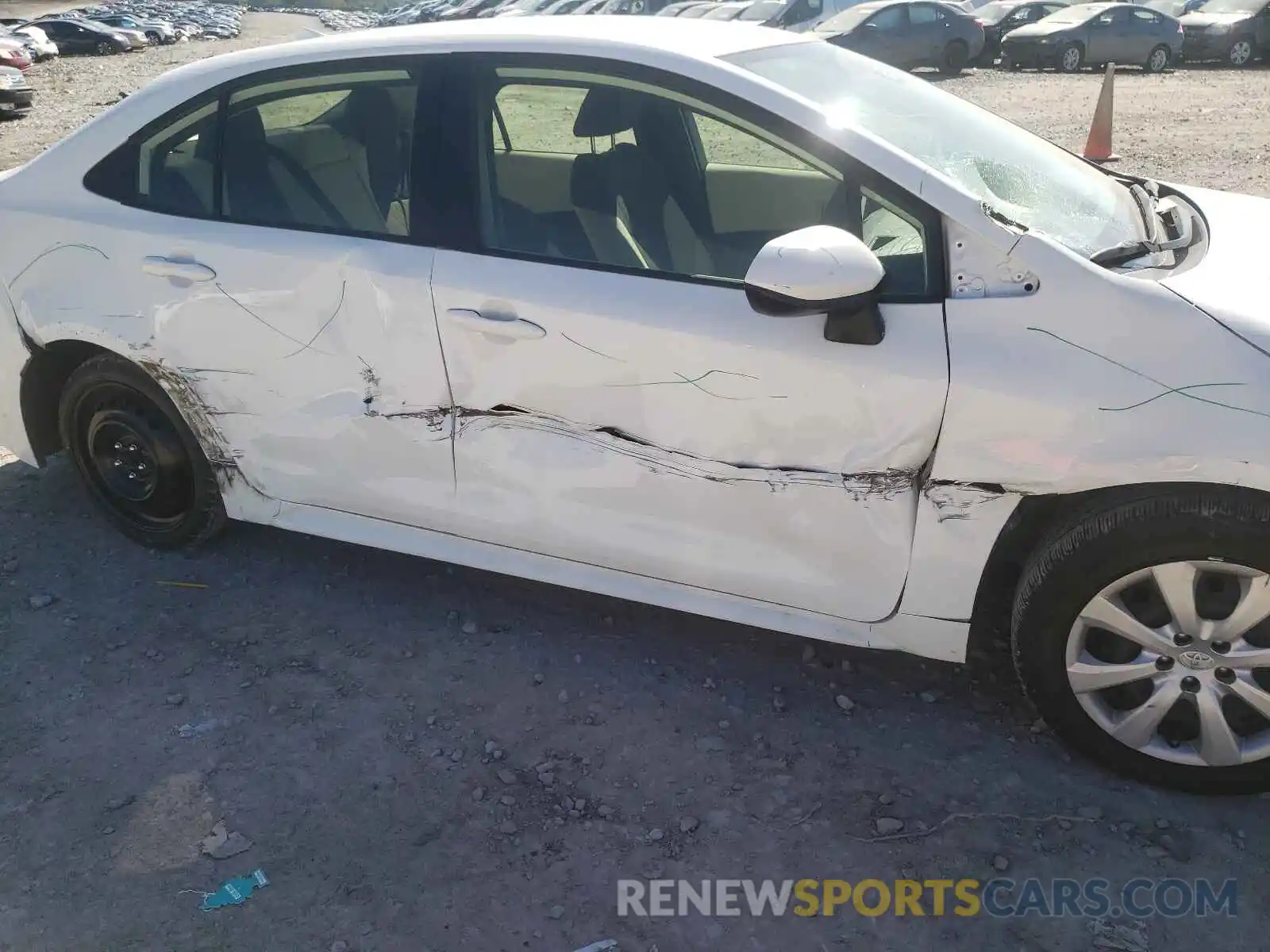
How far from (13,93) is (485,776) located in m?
17.8

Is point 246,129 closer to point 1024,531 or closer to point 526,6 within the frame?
point 1024,531

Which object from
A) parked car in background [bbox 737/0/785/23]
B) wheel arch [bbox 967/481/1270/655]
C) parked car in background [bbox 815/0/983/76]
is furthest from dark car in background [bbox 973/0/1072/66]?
wheel arch [bbox 967/481/1270/655]

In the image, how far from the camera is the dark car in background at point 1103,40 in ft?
67.4

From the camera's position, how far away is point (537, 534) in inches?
119

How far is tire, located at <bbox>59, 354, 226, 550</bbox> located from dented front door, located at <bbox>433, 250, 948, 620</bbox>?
3.82ft

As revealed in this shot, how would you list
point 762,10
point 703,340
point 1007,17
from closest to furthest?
point 703,340
point 762,10
point 1007,17

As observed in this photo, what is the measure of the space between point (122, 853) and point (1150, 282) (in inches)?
109

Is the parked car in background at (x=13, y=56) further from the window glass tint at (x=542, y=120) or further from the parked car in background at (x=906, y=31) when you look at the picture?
the window glass tint at (x=542, y=120)

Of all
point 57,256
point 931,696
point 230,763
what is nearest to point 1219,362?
point 931,696

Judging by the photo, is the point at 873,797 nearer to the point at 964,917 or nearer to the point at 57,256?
the point at 964,917

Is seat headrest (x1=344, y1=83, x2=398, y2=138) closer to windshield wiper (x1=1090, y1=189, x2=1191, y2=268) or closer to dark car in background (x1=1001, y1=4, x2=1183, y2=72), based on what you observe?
windshield wiper (x1=1090, y1=189, x2=1191, y2=268)

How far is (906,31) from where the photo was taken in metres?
20.3

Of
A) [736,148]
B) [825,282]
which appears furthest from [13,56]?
[825,282]

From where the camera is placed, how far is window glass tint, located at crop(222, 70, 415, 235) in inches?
119
